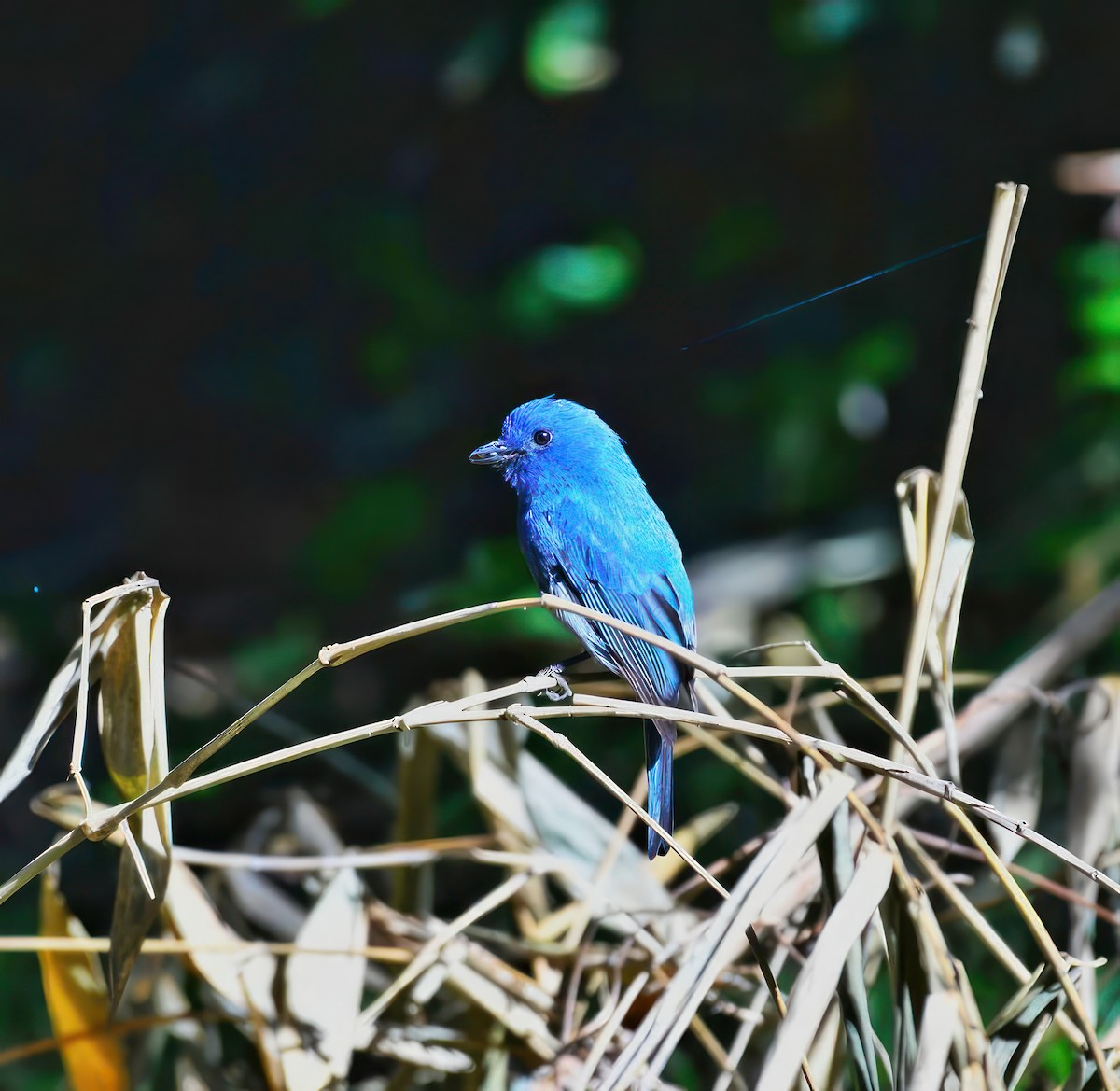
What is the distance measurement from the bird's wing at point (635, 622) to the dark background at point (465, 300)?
117cm

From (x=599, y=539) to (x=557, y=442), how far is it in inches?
3.7

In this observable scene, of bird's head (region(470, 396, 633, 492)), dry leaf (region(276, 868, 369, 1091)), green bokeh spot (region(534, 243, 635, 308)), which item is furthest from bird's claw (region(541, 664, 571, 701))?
green bokeh spot (region(534, 243, 635, 308))

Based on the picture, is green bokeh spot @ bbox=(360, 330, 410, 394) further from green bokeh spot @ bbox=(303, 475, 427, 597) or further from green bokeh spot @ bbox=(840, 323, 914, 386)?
green bokeh spot @ bbox=(840, 323, 914, 386)

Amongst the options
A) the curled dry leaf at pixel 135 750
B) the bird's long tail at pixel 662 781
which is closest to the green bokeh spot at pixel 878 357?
the bird's long tail at pixel 662 781

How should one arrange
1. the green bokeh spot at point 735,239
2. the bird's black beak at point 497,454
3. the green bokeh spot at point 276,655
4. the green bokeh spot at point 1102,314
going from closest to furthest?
1. the bird's black beak at point 497,454
2. the green bokeh spot at point 1102,314
3. the green bokeh spot at point 735,239
4. the green bokeh spot at point 276,655

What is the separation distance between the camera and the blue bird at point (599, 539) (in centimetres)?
96

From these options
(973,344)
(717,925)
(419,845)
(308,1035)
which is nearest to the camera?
(717,925)

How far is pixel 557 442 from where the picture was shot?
0.96 metres

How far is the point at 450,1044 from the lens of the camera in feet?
4.91

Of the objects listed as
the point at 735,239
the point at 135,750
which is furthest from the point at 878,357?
the point at 135,750

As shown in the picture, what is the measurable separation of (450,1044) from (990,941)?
2.62 feet

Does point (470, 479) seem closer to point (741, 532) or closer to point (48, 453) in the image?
point (741, 532)

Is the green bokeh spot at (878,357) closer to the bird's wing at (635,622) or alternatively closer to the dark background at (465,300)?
the dark background at (465,300)

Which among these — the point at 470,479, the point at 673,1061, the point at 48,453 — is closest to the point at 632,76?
the point at 470,479
